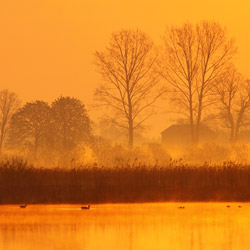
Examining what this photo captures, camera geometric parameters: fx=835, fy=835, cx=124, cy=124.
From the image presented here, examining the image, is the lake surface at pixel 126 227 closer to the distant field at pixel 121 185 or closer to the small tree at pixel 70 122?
the distant field at pixel 121 185

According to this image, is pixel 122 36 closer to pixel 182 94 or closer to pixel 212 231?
pixel 182 94

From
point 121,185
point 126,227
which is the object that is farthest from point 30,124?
point 126,227

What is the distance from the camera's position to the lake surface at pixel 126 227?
59.9 ft

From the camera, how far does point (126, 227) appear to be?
21.8 metres

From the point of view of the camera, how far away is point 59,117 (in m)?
67.2

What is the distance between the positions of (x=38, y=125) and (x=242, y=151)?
18.9 metres

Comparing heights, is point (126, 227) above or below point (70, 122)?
below

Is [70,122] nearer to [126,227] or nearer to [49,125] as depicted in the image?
[49,125]

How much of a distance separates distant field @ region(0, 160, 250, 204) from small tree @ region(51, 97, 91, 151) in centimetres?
3073

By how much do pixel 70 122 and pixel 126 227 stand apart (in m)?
45.6

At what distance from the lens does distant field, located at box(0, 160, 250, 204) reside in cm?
3122

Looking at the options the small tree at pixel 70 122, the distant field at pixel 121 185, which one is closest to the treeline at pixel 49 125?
the small tree at pixel 70 122

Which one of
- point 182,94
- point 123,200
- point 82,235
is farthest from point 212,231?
point 182,94

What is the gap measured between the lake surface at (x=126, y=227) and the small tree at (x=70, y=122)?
3670 centimetres
